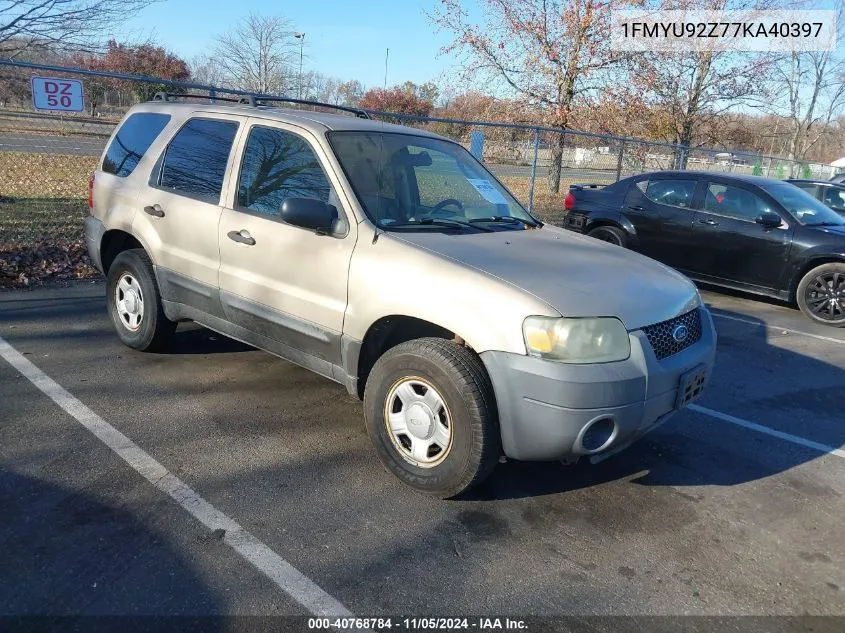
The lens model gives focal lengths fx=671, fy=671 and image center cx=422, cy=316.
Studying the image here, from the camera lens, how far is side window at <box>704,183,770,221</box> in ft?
27.6

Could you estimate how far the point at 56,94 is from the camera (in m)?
6.91

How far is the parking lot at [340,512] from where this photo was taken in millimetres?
2697

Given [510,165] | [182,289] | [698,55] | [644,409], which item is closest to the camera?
[644,409]

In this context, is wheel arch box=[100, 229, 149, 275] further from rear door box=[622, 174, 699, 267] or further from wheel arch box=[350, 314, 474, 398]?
rear door box=[622, 174, 699, 267]

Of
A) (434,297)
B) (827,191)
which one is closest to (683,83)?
(827,191)

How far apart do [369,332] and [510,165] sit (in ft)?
63.5

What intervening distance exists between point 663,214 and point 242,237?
665 cm

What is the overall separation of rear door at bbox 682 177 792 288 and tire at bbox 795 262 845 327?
1.07ft

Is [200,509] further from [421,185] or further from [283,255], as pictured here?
[421,185]

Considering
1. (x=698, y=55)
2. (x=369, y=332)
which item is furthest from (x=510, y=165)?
(x=369, y=332)

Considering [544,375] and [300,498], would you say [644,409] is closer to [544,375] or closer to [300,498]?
[544,375]

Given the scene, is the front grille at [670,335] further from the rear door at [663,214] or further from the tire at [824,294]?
the rear door at [663,214]

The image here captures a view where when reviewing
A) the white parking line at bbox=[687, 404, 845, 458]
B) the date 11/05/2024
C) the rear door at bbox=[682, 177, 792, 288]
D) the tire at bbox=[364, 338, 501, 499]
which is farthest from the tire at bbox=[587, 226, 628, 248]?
the date 11/05/2024

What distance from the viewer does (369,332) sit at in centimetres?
362
